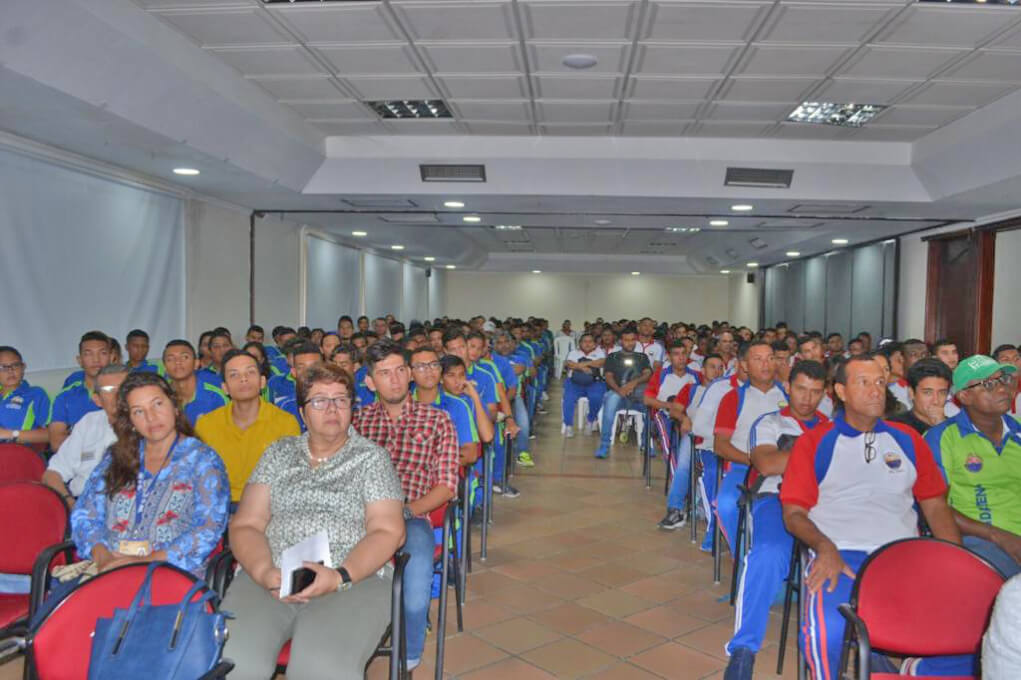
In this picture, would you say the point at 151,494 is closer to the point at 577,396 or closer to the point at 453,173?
the point at 453,173

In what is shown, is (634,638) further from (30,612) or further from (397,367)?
(30,612)

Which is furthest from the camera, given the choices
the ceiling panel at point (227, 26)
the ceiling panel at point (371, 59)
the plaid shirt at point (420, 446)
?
the ceiling panel at point (371, 59)

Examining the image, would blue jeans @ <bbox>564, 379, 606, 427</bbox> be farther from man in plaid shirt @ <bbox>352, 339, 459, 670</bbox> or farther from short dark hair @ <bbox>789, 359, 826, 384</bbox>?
man in plaid shirt @ <bbox>352, 339, 459, 670</bbox>

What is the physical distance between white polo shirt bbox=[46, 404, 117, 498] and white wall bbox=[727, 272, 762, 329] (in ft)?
60.9

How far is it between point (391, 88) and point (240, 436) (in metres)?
3.84

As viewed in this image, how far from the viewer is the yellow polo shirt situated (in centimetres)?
359

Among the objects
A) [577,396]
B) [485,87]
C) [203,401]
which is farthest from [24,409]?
[577,396]

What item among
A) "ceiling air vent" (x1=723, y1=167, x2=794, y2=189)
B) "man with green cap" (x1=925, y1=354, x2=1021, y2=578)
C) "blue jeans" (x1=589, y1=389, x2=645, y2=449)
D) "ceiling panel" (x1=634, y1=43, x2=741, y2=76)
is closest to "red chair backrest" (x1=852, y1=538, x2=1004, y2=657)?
"man with green cap" (x1=925, y1=354, x2=1021, y2=578)

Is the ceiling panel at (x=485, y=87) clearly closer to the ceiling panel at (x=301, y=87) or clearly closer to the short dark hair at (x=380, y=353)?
the ceiling panel at (x=301, y=87)

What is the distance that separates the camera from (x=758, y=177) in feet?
27.2

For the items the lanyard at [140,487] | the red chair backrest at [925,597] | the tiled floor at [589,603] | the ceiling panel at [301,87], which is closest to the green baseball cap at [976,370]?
the red chair backrest at [925,597]

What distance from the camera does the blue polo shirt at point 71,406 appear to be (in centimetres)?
480

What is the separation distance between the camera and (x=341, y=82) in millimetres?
6379

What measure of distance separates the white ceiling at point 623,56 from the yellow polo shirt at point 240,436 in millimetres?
2575
